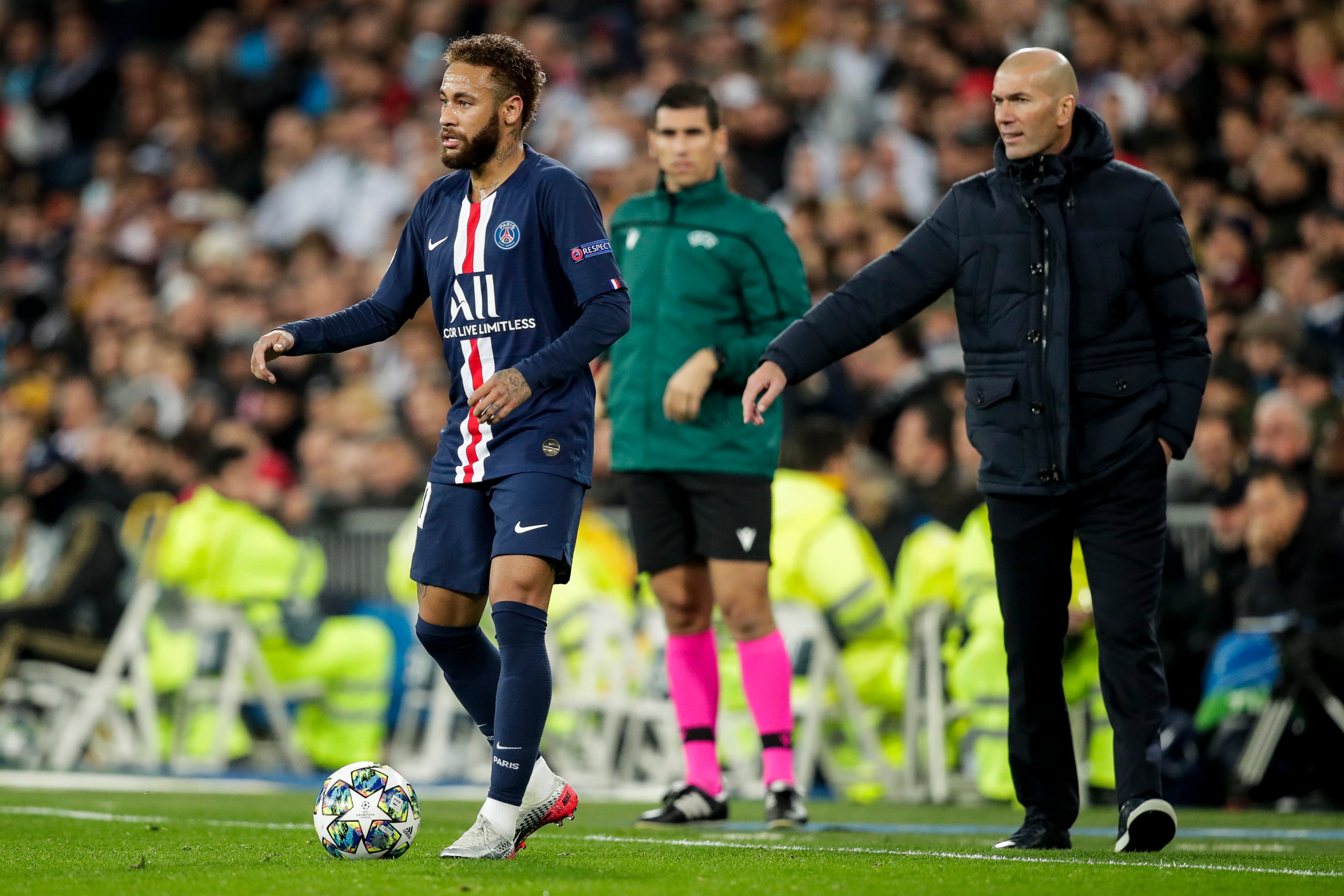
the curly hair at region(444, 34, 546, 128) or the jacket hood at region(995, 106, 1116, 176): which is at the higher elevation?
the curly hair at region(444, 34, 546, 128)

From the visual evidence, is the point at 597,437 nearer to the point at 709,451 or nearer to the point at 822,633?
the point at 822,633

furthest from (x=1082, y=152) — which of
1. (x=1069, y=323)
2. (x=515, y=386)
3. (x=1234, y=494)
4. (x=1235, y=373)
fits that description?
(x=1235, y=373)

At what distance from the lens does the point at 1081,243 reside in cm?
577

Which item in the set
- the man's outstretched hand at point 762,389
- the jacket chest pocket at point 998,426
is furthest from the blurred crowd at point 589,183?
the man's outstretched hand at point 762,389

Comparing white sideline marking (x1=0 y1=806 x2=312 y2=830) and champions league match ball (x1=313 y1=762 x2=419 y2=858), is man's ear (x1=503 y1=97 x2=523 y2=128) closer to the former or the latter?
champions league match ball (x1=313 y1=762 x2=419 y2=858)

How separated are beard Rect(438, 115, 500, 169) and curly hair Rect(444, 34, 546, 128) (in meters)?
0.10

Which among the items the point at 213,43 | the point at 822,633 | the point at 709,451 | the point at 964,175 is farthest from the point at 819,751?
the point at 213,43

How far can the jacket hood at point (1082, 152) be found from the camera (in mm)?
5816

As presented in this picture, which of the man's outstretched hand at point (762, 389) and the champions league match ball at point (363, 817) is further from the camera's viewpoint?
the man's outstretched hand at point (762, 389)

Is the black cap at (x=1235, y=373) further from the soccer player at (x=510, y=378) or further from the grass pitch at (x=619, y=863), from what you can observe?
the soccer player at (x=510, y=378)

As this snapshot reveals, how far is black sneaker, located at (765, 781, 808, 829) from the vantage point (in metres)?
6.96

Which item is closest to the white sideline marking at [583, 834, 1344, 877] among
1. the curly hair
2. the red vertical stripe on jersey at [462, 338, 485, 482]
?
the red vertical stripe on jersey at [462, 338, 485, 482]

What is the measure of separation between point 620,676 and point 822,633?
58.9 inches

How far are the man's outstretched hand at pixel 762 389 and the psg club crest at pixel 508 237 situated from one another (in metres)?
0.83
